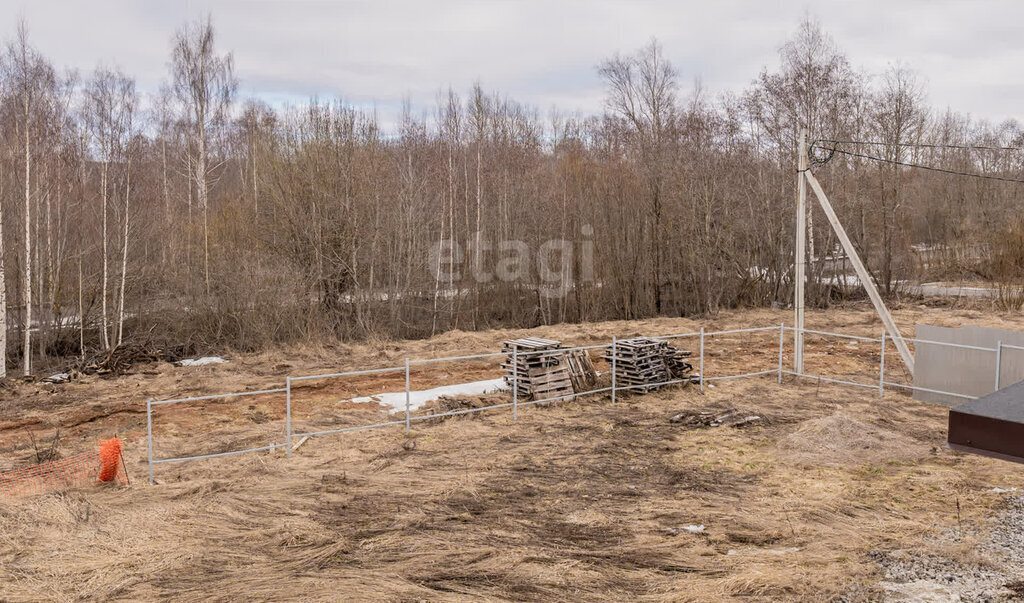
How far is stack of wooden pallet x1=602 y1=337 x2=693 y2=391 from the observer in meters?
15.6

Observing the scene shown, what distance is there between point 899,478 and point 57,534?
10.9 metres

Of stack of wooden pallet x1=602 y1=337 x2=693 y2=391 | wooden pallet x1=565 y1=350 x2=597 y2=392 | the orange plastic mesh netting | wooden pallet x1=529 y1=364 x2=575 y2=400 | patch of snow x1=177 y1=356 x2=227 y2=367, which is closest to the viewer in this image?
the orange plastic mesh netting

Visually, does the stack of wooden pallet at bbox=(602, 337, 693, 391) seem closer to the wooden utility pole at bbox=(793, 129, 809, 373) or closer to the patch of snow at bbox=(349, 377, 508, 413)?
the patch of snow at bbox=(349, 377, 508, 413)

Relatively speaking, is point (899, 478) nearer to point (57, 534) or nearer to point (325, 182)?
point (57, 534)

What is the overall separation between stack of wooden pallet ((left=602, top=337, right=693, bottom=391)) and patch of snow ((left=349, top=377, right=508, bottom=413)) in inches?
107

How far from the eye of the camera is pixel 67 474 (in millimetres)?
10352

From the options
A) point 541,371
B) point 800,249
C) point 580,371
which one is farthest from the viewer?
point 800,249

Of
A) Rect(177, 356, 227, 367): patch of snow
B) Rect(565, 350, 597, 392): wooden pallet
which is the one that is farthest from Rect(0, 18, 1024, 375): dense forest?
Rect(565, 350, 597, 392): wooden pallet

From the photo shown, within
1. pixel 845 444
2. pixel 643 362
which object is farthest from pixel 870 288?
pixel 845 444

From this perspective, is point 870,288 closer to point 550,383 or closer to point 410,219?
point 550,383

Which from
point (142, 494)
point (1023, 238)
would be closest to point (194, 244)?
point (142, 494)

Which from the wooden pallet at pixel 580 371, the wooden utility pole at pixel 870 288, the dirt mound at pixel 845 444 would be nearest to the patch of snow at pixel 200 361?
the wooden pallet at pixel 580 371

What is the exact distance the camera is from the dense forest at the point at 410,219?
2316 cm

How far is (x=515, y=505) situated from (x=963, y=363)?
10679mm
